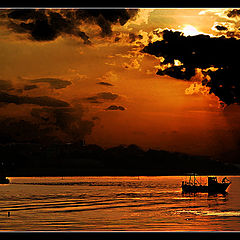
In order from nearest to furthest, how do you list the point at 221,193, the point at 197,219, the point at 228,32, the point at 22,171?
the point at 228,32
the point at 197,219
the point at 221,193
the point at 22,171

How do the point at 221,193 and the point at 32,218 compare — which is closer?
the point at 32,218

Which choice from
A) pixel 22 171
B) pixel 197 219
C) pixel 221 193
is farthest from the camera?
pixel 22 171

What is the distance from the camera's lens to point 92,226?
31828 mm

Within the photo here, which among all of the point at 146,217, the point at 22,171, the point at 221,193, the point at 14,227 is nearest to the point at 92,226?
the point at 14,227

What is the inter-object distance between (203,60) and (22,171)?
561 ft

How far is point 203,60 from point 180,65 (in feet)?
3.48

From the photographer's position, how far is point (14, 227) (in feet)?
101

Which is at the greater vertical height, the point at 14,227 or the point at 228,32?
the point at 228,32
